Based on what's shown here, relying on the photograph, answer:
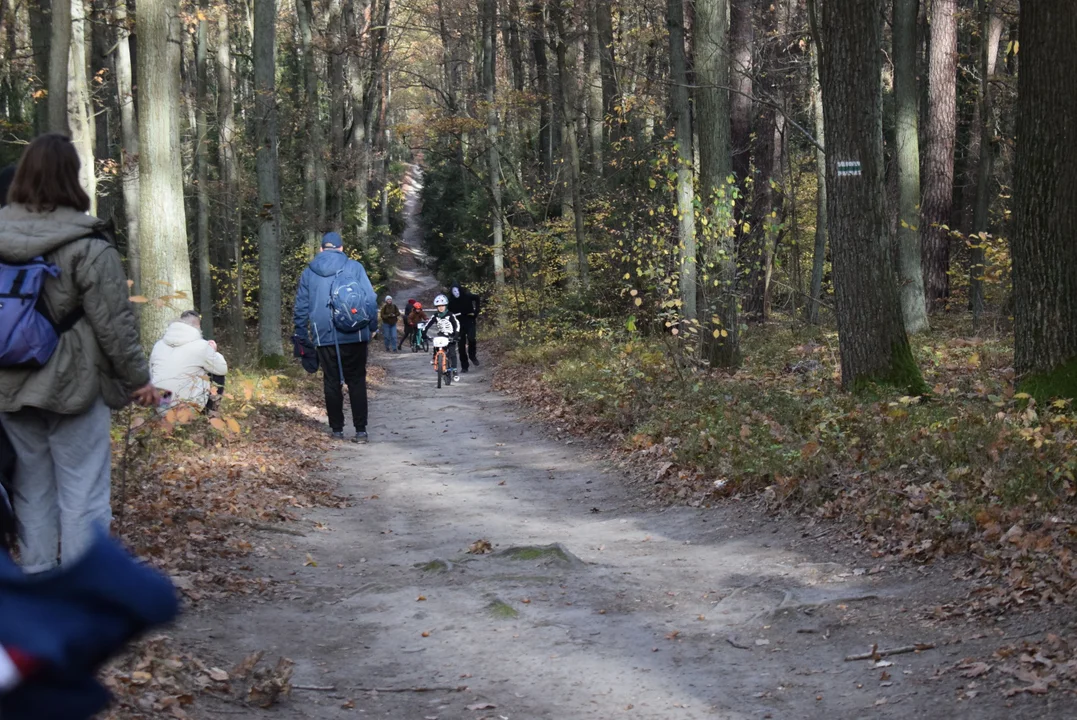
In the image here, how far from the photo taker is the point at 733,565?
23.9 feet

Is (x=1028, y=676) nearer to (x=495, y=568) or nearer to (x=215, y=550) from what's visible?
(x=495, y=568)

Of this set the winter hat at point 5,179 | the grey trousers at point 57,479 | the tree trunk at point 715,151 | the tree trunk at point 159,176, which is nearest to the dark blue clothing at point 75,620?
the grey trousers at point 57,479

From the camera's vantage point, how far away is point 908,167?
19203mm

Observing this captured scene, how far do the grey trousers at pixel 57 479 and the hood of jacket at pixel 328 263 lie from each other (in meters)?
7.63

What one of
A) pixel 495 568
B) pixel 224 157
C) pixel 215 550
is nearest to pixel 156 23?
pixel 215 550

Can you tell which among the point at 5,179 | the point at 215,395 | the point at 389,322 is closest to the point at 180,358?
the point at 215,395

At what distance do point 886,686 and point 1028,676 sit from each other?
2.11 feet

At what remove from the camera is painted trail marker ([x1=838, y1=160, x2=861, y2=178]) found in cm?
1076

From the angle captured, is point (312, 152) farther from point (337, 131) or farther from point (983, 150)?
point (983, 150)

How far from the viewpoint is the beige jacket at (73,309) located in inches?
187

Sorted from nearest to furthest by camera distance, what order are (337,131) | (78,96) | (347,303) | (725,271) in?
(347,303) → (725,271) → (78,96) → (337,131)

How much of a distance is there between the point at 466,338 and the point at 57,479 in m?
20.3

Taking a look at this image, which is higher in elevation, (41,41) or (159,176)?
(41,41)

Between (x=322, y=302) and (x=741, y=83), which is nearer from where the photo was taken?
(x=322, y=302)
